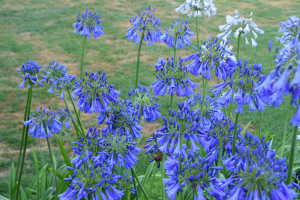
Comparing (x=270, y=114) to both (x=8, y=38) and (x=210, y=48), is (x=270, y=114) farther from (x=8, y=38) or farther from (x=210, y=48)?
(x=8, y=38)

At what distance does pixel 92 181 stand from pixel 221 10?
1580cm

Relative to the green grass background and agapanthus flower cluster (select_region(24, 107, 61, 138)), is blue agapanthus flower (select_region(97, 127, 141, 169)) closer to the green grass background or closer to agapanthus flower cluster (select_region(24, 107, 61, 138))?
agapanthus flower cluster (select_region(24, 107, 61, 138))

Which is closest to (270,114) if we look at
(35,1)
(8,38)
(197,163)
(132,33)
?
(132,33)

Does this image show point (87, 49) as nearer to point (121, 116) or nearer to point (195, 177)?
point (121, 116)

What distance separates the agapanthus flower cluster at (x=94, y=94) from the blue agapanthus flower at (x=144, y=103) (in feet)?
0.59

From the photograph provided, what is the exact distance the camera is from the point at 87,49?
37.0 ft

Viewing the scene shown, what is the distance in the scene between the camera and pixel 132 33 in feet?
11.1

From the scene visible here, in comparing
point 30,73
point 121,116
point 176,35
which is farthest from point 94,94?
point 176,35

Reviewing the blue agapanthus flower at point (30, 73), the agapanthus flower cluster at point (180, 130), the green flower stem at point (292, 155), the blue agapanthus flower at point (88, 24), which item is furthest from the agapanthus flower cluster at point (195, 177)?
the blue agapanthus flower at point (88, 24)

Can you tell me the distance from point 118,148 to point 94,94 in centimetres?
57

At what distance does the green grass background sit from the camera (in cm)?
686

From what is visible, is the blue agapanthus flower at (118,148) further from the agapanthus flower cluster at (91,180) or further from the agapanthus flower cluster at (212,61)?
the agapanthus flower cluster at (212,61)

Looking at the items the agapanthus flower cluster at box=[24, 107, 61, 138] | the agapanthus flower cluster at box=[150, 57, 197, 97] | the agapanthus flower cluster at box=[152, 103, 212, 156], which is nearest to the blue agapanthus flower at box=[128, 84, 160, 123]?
the agapanthus flower cluster at box=[150, 57, 197, 97]

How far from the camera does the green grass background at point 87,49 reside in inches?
270
